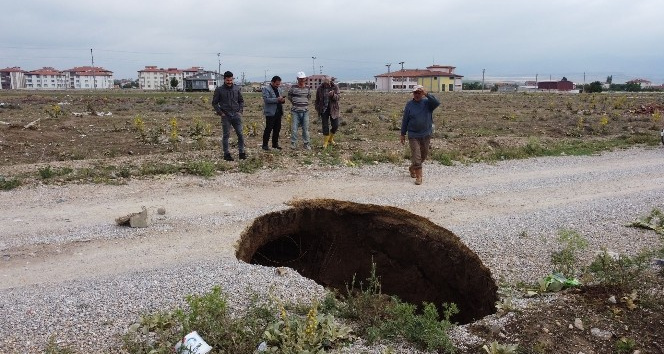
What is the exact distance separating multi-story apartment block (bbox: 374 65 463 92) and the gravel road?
81875 millimetres

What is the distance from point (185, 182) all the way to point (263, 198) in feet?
5.84

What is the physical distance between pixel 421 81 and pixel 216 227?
295ft

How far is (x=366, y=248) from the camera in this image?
8.42 m

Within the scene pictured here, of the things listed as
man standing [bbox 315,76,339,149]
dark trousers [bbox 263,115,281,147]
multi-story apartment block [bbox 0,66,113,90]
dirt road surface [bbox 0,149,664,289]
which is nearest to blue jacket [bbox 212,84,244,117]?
dark trousers [bbox 263,115,281,147]

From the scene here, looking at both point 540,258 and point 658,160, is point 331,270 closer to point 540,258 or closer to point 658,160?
point 540,258

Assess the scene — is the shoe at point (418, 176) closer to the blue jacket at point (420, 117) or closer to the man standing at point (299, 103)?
the blue jacket at point (420, 117)

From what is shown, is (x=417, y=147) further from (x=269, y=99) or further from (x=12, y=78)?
(x=12, y=78)

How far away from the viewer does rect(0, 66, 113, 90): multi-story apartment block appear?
123062mm

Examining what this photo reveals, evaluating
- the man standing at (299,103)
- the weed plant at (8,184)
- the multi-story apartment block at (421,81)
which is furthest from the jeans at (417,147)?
the multi-story apartment block at (421,81)

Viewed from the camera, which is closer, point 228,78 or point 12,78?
point 228,78

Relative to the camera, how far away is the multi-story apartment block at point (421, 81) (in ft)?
308

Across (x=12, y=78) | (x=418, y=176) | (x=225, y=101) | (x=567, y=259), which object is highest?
(x=12, y=78)

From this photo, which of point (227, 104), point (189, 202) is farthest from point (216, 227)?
point (227, 104)

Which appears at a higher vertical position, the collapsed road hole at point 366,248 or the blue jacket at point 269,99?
the blue jacket at point 269,99
